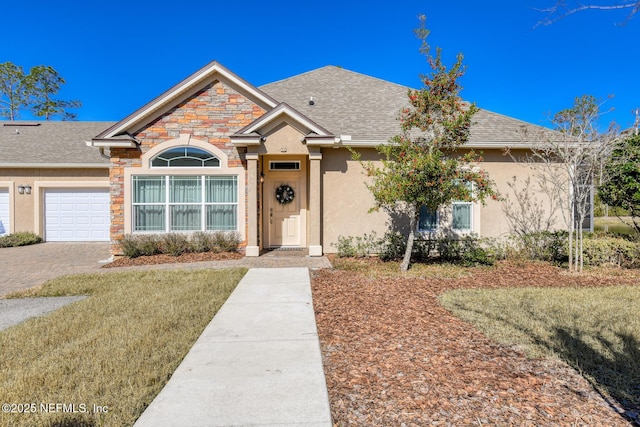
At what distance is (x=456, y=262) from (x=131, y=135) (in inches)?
414

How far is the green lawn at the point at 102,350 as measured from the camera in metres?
3.16

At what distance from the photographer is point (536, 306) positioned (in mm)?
6062

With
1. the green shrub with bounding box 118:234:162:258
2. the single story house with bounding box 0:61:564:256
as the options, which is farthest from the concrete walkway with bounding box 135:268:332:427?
the green shrub with bounding box 118:234:162:258

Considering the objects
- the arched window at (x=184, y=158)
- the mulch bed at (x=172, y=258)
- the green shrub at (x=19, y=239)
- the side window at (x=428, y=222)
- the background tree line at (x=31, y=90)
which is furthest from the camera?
the background tree line at (x=31, y=90)

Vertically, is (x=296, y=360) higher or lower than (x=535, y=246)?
lower

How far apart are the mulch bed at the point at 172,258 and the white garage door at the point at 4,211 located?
879 cm

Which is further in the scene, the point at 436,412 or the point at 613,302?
the point at 613,302

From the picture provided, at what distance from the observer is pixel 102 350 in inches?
168

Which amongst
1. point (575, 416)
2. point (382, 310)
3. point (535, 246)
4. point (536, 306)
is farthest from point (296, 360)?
point (535, 246)

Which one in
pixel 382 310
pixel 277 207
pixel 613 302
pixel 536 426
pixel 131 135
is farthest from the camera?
pixel 277 207

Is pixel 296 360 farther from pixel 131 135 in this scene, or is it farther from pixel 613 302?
pixel 131 135

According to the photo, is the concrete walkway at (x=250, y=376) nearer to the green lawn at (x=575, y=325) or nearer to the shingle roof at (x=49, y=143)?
the green lawn at (x=575, y=325)

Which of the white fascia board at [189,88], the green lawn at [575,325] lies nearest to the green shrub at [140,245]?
the white fascia board at [189,88]

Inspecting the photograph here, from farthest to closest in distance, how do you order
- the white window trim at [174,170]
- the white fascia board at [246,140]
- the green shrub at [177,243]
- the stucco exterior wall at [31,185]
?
the stucco exterior wall at [31,185], the white window trim at [174,170], the green shrub at [177,243], the white fascia board at [246,140]
